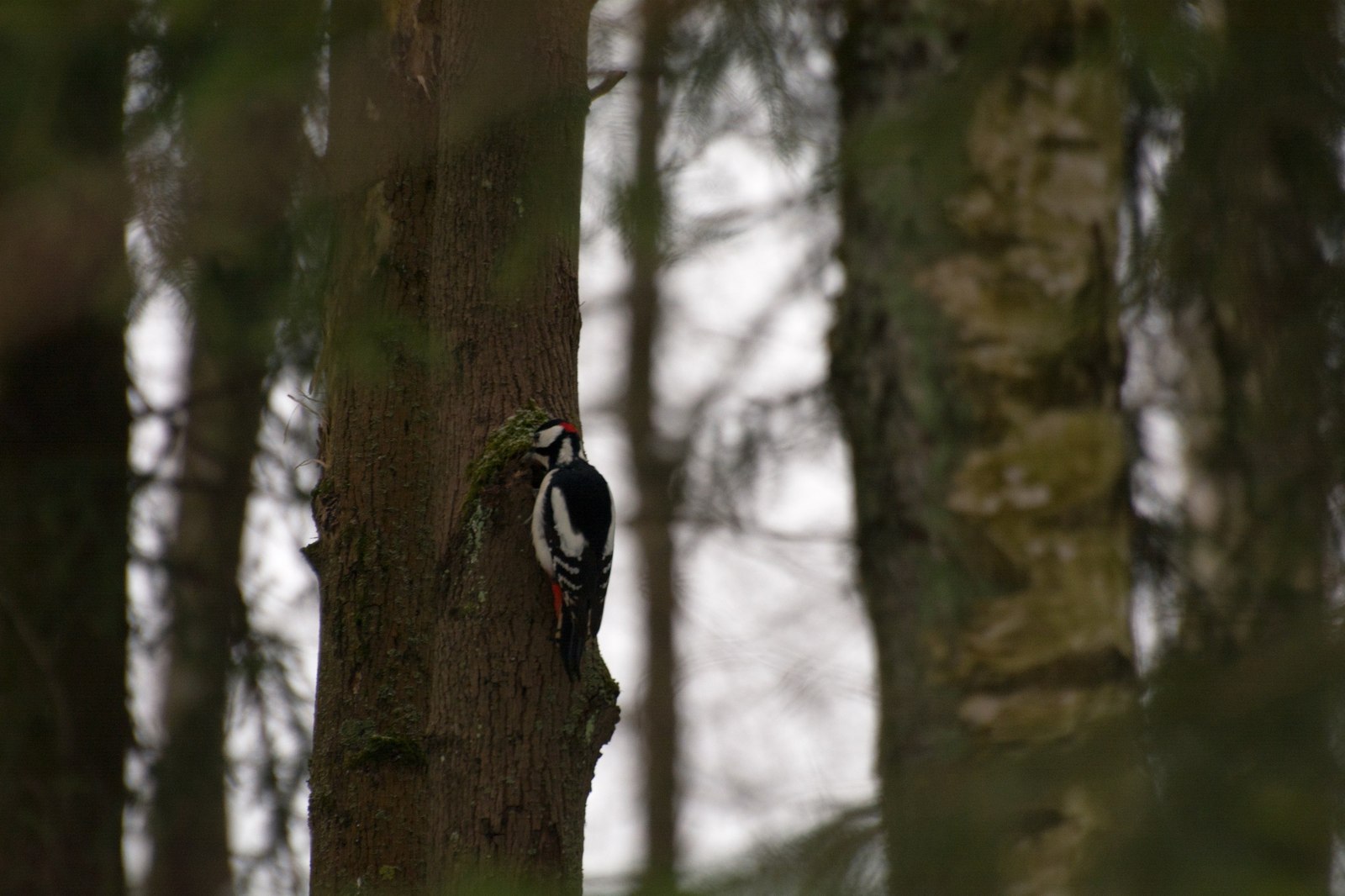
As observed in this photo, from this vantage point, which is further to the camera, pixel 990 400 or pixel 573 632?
pixel 990 400

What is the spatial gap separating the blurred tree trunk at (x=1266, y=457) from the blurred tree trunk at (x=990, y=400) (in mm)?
1277

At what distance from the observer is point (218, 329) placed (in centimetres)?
386

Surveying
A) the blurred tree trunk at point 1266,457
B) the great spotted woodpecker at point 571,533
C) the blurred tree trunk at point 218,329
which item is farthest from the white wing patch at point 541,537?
the blurred tree trunk at point 1266,457

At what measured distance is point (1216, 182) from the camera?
4.28 ft

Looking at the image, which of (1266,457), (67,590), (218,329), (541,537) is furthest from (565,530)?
(67,590)

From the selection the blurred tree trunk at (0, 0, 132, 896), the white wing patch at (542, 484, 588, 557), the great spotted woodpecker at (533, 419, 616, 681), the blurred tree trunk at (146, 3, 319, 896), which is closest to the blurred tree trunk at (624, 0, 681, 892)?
the blurred tree trunk at (146, 3, 319, 896)

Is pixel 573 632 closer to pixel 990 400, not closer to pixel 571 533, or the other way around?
pixel 571 533

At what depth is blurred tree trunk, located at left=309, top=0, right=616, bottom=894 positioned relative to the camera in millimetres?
2664

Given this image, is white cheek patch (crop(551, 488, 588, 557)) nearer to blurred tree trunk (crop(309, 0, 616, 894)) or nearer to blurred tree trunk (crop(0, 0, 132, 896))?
blurred tree trunk (crop(309, 0, 616, 894))

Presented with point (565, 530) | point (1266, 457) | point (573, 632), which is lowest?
point (573, 632)

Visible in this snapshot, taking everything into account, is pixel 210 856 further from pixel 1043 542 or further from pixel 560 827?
pixel 1043 542

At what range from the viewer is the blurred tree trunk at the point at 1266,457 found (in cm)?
100

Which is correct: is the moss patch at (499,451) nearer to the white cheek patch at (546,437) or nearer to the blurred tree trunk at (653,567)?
the white cheek patch at (546,437)

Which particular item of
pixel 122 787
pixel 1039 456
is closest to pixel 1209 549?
pixel 1039 456
